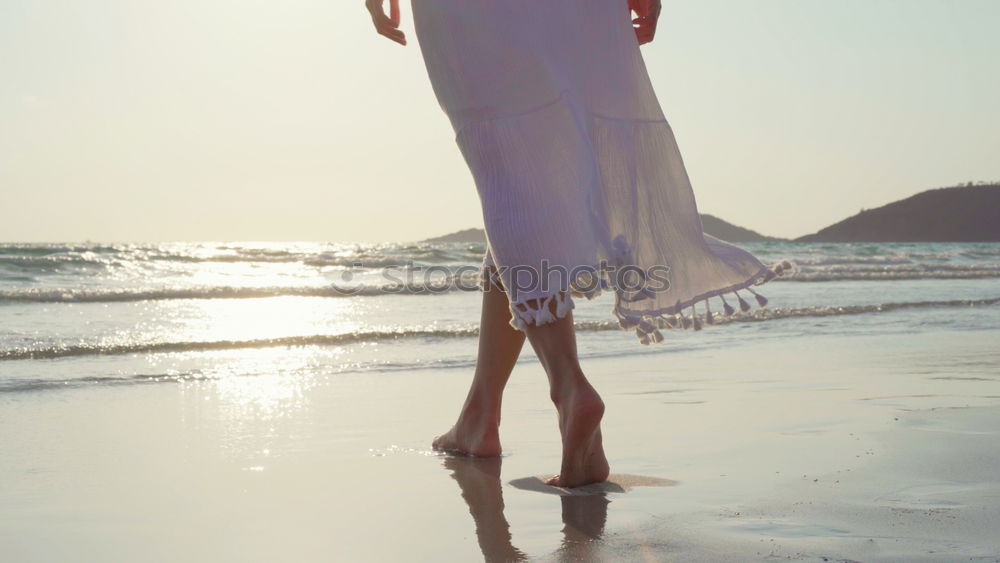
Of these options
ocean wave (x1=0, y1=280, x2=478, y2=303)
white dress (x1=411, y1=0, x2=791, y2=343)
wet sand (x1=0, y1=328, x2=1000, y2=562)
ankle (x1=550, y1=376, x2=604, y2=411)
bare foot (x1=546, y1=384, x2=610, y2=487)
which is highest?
white dress (x1=411, y1=0, x2=791, y2=343)

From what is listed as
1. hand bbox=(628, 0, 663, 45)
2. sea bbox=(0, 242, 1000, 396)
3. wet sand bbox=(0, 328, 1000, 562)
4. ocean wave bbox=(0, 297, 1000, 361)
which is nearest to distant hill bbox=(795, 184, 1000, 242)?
sea bbox=(0, 242, 1000, 396)

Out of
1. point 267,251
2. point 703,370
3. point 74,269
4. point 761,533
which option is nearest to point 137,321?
point 703,370

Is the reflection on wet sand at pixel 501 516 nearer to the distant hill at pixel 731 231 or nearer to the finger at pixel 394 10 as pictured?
the finger at pixel 394 10

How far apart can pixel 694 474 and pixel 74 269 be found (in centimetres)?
1181

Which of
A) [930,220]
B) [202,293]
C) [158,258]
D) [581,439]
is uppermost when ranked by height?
[930,220]

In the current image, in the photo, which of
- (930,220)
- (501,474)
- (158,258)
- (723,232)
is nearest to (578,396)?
(501,474)

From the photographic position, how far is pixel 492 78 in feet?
6.23

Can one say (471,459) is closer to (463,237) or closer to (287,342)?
(287,342)

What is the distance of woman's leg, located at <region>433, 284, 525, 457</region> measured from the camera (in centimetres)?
225

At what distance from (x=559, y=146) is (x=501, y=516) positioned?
0.69m

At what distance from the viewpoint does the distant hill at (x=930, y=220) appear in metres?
47.2

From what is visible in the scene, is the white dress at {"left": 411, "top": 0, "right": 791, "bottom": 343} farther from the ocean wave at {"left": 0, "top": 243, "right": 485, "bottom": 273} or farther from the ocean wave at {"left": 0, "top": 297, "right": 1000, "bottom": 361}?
the ocean wave at {"left": 0, "top": 243, "right": 485, "bottom": 273}

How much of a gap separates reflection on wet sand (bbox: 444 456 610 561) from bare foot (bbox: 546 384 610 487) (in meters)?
0.07

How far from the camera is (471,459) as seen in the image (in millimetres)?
2309
